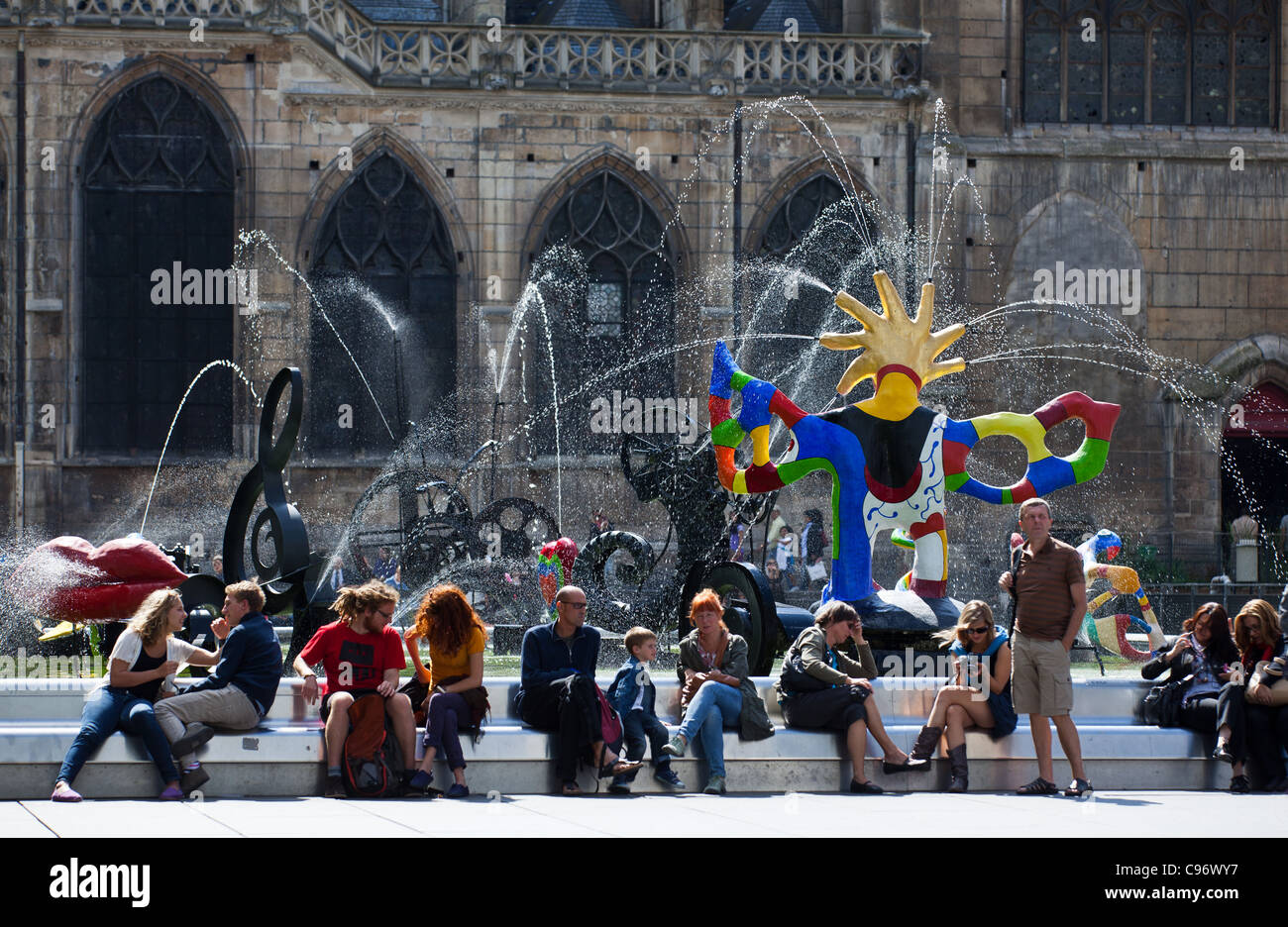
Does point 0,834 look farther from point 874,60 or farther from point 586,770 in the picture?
point 874,60

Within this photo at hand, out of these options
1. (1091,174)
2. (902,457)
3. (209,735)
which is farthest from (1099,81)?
(209,735)

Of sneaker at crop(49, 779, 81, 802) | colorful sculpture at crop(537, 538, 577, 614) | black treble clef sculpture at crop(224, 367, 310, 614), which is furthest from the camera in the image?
colorful sculpture at crop(537, 538, 577, 614)

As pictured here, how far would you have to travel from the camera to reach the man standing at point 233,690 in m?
10.4

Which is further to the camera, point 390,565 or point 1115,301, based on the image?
point 1115,301

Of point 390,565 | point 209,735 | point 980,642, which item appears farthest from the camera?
point 390,565

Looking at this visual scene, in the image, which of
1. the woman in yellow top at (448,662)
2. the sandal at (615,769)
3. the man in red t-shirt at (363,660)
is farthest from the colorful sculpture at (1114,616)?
the man in red t-shirt at (363,660)

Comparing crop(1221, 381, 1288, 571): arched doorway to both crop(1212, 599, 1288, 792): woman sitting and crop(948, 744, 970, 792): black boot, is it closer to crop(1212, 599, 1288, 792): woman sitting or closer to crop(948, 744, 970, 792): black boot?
crop(1212, 599, 1288, 792): woman sitting

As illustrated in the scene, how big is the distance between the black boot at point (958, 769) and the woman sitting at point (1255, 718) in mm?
1586

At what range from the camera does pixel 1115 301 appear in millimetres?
31516

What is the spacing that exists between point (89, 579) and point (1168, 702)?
8277 millimetres

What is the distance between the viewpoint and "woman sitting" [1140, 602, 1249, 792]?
11125 mm

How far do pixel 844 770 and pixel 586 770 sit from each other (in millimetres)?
1595

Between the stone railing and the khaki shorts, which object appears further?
the stone railing

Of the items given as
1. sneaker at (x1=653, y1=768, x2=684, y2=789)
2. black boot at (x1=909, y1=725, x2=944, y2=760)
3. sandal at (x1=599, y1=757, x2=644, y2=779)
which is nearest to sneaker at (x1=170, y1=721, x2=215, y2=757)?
sandal at (x1=599, y1=757, x2=644, y2=779)
